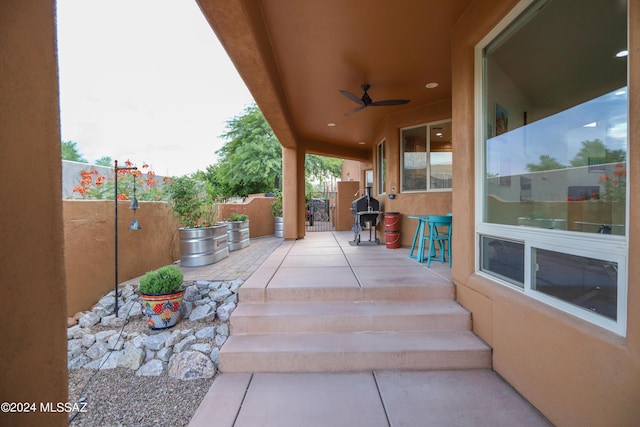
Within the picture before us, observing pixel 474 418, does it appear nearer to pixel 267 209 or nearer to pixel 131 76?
pixel 267 209

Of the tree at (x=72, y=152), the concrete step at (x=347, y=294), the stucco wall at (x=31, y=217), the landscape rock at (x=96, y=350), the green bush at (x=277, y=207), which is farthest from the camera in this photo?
the tree at (x=72, y=152)

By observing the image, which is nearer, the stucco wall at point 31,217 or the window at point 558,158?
the stucco wall at point 31,217

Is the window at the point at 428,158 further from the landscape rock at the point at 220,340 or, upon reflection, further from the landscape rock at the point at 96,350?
the landscape rock at the point at 96,350

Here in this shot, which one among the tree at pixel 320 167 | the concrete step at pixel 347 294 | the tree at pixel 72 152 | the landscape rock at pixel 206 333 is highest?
the tree at pixel 72 152

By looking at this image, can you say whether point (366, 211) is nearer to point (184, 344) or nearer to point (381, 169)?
point (381, 169)

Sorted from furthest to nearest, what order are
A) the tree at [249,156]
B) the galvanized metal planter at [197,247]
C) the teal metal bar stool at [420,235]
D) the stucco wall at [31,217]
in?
the tree at [249,156] → the galvanized metal planter at [197,247] → the teal metal bar stool at [420,235] → the stucco wall at [31,217]

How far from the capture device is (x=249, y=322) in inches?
101

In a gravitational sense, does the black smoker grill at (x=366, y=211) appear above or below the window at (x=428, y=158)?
below

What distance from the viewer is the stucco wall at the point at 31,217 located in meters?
0.77


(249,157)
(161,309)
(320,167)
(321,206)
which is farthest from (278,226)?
(320,167)

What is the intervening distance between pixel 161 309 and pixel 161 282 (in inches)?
10.7

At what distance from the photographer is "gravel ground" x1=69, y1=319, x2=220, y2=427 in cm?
189

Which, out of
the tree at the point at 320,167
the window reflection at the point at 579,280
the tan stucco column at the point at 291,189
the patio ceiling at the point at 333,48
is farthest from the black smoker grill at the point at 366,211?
the tree at the point at 320,167

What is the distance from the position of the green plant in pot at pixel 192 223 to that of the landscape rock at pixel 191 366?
242 cm
